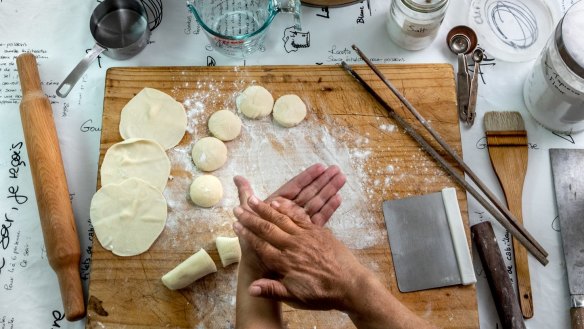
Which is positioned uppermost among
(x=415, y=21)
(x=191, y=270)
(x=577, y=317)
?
(x=415, y=21)

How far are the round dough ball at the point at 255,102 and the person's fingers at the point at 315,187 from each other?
0.25 metres

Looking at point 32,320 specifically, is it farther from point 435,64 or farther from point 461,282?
point 435,64

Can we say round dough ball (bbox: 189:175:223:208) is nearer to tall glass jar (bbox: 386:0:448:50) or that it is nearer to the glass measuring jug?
the glass measuring jug

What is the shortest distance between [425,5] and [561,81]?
362mm

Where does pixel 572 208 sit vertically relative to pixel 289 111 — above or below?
below

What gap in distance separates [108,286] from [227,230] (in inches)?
12.1

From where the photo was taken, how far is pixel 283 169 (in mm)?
1348

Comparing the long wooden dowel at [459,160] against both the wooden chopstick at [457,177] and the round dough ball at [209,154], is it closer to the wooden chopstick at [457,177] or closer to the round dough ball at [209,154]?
the wooden chopstick at [457,177]

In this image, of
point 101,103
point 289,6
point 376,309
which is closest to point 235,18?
point 289,6

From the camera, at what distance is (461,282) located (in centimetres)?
124

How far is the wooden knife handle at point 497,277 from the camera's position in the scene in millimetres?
1227

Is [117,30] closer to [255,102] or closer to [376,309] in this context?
[255,102]

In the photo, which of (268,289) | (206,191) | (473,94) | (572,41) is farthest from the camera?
(473,94)

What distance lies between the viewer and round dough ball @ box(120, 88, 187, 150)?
1357 mm
